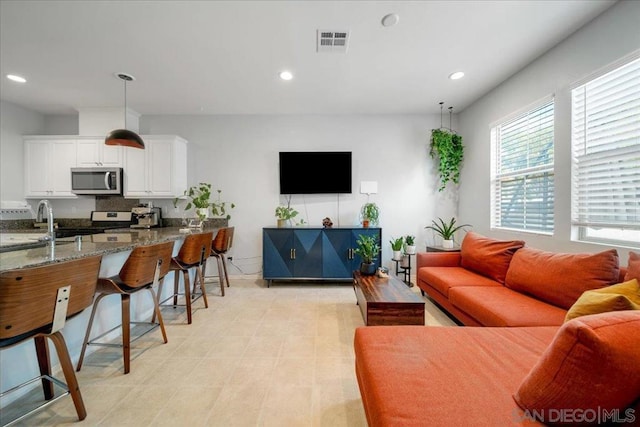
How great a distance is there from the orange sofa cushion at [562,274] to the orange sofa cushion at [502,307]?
78 mm

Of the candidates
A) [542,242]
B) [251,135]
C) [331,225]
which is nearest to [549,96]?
[542,242]

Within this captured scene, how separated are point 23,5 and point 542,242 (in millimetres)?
5084

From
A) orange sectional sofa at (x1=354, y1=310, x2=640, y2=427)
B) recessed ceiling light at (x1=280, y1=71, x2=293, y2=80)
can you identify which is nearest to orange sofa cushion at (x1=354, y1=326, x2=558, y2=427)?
orange sectional sofa at (x1=354, y1=310, x2=640, y2=427)

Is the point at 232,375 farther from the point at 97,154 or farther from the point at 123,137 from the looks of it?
the point at 97,154

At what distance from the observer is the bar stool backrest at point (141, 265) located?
6.04 ft

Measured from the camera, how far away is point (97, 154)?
3914 mm

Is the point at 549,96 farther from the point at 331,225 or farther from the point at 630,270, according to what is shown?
the point at 331,225

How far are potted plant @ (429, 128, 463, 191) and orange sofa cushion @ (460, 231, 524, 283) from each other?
1.38m

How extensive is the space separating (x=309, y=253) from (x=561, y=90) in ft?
11.0

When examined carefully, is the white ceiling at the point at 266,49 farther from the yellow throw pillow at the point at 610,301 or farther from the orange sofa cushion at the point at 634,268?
the yellow throw pillow at the point at 610,301

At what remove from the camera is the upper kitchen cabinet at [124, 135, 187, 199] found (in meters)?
3.92

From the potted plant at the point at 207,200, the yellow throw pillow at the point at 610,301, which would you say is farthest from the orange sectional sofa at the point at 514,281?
the potted plant at the point at 207,200

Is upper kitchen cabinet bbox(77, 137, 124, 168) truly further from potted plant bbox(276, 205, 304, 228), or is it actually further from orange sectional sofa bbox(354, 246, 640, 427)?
orange sectional sofa bbox(354, 246, 640, 427)

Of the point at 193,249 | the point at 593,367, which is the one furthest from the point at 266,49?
the point at 593,367
